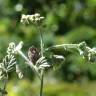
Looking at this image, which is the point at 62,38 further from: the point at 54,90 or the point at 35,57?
the point at 35,57

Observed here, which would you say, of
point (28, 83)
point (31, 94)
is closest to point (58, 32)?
point (28, 83)

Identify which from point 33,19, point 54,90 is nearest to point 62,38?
point 54,90

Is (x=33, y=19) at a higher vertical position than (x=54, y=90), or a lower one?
lower

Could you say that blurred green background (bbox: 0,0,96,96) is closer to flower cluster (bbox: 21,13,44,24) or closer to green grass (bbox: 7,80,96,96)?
green grass (bbox: 7,80,96,96)

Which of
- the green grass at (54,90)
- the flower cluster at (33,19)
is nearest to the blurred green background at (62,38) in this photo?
the green grass at (54,90)

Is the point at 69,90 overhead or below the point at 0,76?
overhead

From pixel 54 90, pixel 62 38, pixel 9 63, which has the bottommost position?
pixel 9 63

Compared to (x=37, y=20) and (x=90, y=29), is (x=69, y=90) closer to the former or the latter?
(x=90, y=29)

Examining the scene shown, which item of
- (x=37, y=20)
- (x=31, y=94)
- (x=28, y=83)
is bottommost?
(x=37, y=20)
